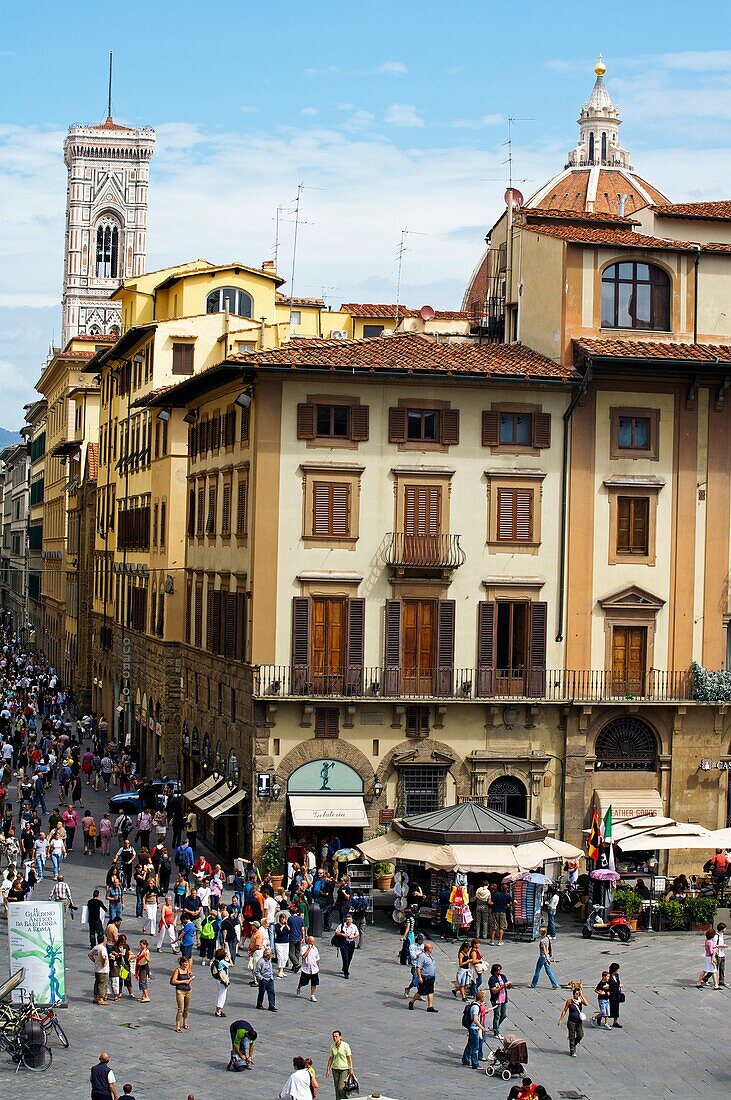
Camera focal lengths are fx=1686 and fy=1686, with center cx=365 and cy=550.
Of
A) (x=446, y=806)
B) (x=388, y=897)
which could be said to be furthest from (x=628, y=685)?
(x=388, y=897)

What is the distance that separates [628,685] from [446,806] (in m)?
6.18

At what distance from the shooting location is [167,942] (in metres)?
38.5

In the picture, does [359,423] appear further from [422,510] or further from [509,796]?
[509,796]

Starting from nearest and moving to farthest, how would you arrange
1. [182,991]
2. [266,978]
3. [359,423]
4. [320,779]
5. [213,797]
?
[182,991] < [266,978] < [320,779] < [359,423] < [213,797]

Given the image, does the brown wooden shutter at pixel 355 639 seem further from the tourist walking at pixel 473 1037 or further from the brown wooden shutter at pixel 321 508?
the tourist walking at pixel 473 1037

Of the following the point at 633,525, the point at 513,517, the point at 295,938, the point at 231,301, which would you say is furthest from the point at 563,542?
the point at 231,301

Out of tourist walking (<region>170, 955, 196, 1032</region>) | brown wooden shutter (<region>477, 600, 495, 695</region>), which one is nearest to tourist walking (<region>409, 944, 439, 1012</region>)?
tourist walking (<region>170, 955, 196, 1032</region>)

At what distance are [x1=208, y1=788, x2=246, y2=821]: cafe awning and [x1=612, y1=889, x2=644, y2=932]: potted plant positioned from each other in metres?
10.6

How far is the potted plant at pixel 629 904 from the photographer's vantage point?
40906 mm

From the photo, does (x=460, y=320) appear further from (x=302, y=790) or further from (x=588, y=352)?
(x=302, y=790)

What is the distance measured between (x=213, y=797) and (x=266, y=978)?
52.3 ft

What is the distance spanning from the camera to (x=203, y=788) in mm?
50125

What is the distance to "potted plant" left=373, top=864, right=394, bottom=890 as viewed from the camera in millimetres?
43625

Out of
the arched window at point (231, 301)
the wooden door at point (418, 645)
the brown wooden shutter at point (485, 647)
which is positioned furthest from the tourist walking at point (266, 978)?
the arched window at point (231, 301)
